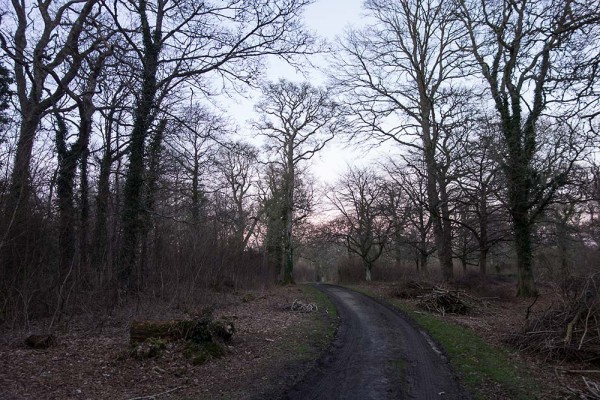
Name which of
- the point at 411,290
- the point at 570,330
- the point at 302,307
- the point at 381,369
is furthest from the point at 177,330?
the point at 411,290

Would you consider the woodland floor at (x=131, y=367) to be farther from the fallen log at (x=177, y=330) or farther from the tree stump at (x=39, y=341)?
the fallen log at (x=177, y=330)

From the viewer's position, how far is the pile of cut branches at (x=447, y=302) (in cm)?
1540

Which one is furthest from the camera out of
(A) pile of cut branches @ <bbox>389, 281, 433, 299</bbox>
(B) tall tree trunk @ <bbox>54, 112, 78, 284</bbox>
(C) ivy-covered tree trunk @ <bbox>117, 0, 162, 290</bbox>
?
(A) pile of cut branches @ <bbox>389, 281, 433, 299</bbox>

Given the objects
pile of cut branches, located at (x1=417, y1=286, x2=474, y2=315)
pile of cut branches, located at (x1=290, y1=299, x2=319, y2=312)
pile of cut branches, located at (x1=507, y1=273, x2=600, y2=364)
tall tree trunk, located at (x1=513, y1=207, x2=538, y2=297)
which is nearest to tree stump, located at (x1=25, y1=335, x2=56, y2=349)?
pile of cut branches, located at (x1=290, y1=299, x2=319, y2=312)

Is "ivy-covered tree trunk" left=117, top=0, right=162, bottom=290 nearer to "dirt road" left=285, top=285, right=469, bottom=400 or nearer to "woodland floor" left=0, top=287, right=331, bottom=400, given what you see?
"woodland floor" left=0, top=287, right=331, bottom=400

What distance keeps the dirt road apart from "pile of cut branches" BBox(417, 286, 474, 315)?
4113 millimetres

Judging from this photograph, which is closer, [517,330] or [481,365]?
[481,365]

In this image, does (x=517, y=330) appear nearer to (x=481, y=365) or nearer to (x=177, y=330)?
(x=481, y=365)

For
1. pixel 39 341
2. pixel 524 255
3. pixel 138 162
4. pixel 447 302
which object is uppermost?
pixel 138 162

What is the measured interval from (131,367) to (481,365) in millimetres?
6019

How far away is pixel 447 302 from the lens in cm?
1566

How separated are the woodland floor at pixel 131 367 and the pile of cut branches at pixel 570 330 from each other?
438 cm

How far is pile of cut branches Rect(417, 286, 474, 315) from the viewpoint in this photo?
15.4m

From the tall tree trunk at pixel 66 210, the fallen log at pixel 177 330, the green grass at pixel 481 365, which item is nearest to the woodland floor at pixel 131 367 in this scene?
the fallen log at pixel 177 330
